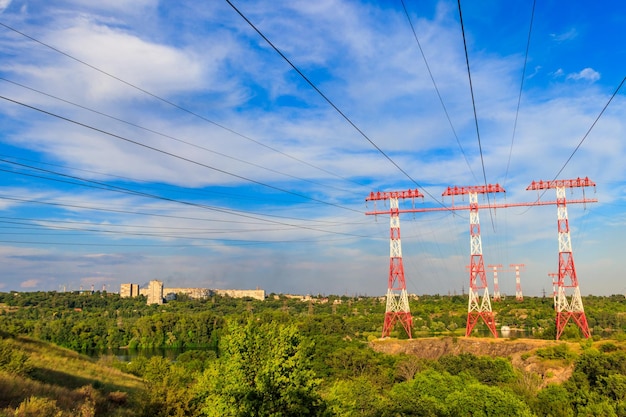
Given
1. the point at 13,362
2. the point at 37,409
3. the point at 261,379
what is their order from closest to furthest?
the point at 37,409 < the point at 261,379 < the point at 13,362

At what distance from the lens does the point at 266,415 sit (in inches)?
698

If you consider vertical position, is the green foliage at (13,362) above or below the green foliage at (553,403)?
above

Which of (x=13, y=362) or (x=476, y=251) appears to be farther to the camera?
(x=476, y=251)

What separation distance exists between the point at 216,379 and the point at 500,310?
13326cm

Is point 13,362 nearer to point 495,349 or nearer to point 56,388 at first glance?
point 56,388

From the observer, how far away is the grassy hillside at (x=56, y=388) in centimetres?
1761

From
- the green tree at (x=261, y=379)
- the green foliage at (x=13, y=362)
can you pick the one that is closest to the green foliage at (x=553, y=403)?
the green tree at (x=261, y=379)

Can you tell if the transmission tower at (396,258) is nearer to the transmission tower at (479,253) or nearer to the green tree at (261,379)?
the transmission tower at (479,253)

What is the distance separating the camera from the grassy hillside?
57.8ft

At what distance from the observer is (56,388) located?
80.0 feet

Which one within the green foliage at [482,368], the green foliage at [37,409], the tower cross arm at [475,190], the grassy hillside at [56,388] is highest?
the tower cross arm at [475,190]

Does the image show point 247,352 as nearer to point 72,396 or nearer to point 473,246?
point 72,396

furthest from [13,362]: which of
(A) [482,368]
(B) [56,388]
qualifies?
(A) [482,368]

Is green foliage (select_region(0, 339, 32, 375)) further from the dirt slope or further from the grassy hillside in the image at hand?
the dirt slope
